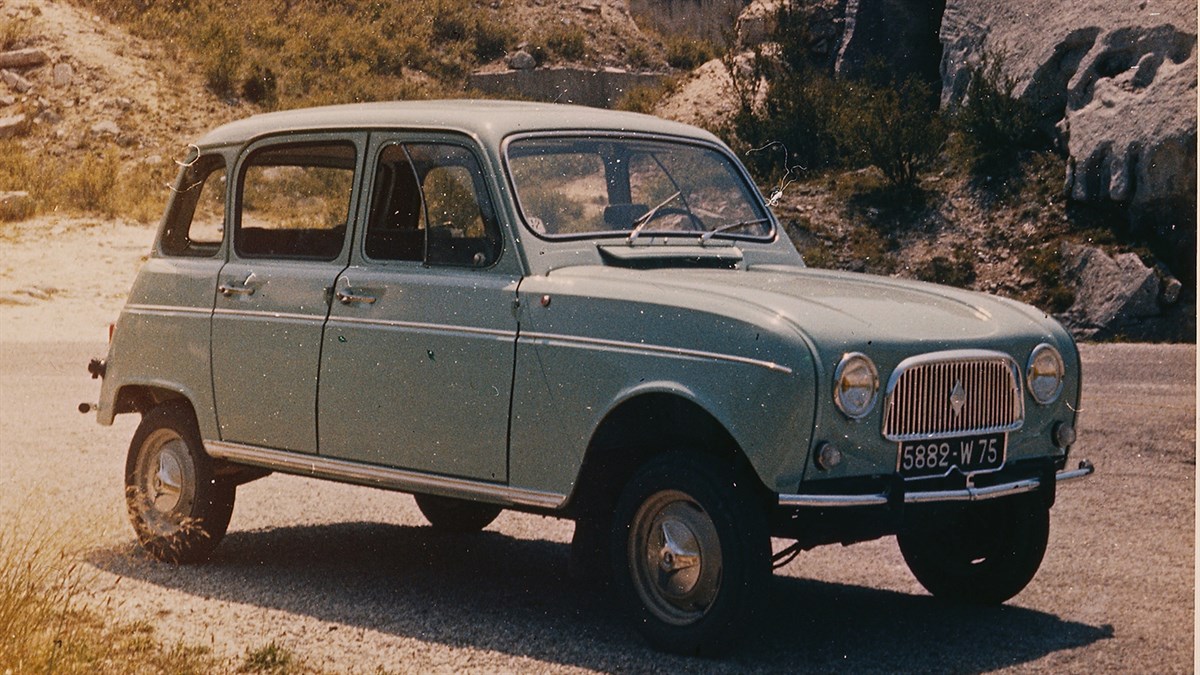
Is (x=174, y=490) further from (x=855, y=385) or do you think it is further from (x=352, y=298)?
(x=855, y=385)

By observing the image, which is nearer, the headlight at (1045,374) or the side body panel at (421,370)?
the headlight at (1045,374)

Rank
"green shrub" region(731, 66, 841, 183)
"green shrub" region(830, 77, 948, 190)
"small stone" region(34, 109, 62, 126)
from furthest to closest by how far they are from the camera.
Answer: "small stone" region(34, 109, 62, 126)
"green shrub" region(731, 66, 841, 183)
"green shrub" region(830, 77, 948, 190)

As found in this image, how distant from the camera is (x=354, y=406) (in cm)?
689

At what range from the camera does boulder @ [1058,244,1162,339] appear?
19.6 meters

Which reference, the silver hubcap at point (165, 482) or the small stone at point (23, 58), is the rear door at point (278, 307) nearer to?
the silver hubcap at point (165, 482)

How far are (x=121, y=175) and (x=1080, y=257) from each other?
20.4 metres

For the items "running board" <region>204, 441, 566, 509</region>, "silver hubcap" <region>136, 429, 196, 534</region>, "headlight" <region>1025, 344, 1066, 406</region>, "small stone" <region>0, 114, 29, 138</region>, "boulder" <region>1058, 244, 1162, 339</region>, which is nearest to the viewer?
"headlight" <region>1025, 344, 1066, 406</region>

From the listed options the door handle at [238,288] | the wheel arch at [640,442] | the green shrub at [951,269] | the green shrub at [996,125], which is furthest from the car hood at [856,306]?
the green shrub at [996,125]

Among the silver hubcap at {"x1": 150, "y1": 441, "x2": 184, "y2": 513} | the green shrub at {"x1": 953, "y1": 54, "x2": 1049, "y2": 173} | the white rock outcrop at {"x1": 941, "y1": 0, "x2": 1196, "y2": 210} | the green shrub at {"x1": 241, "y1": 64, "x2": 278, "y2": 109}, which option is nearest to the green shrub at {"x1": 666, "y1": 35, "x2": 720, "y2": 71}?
the green shrub at {"x1": 241, "y1": 64, "x2": 278, "y2": 109}

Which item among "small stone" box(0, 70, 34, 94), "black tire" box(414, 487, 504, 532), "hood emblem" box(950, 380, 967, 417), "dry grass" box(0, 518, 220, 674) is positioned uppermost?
"small stone" box(0, 70, 34, 94)

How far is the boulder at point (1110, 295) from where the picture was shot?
19.6m

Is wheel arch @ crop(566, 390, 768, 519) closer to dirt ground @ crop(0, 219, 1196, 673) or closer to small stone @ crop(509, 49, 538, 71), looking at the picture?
dirt ground @ crop(0, 219, 1196, 673)

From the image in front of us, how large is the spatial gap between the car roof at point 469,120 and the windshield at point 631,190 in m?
0.07

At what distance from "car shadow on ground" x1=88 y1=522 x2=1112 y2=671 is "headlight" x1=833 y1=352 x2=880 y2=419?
0.78 metres
